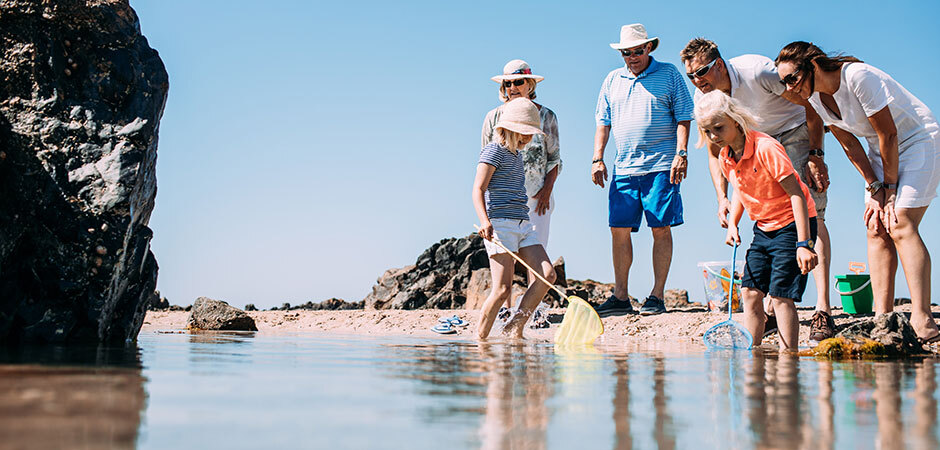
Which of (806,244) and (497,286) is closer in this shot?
(806,244)

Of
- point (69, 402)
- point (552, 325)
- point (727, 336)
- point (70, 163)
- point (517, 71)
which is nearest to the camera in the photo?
point (69, 402)

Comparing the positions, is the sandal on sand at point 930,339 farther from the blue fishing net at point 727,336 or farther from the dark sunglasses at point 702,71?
the dark sunglasses at point 702,71

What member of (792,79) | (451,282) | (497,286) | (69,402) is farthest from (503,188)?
(451,282)

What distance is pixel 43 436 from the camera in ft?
4.89

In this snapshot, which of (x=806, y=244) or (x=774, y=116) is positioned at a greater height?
(x=774, y=116)

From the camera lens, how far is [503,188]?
6371 millimetres

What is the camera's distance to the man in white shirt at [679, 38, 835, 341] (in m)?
5.92

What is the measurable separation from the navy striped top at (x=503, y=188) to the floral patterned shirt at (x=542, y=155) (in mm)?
1362

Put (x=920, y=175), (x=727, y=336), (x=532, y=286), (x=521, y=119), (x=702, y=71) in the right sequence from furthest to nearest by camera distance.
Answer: (x=532, y=286) → (x=521, y=119) → (x=702, y=71) → (x=727, y=336) → (x=920, y=175)

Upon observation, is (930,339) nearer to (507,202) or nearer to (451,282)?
(507,202)

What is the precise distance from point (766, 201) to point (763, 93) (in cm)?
140

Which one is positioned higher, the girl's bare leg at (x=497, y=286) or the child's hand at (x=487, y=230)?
the child's hand at (x=487, y=230)

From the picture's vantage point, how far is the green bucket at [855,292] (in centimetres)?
778

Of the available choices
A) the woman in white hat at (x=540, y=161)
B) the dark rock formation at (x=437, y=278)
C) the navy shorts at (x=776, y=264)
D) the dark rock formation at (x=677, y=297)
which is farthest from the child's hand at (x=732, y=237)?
the dark rock formation at (x=677, y=297)
